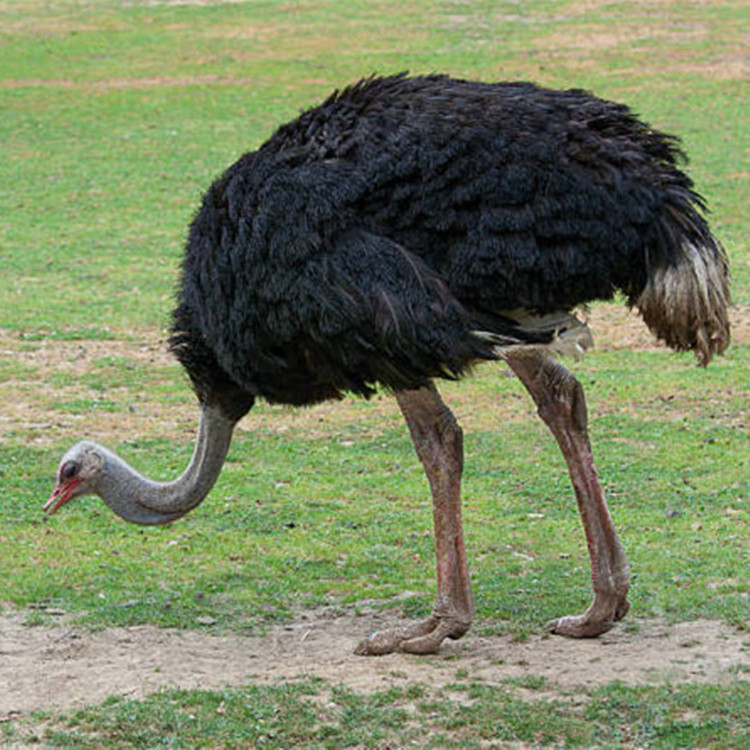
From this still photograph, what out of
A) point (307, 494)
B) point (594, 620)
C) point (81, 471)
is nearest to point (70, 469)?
point (81, 471)

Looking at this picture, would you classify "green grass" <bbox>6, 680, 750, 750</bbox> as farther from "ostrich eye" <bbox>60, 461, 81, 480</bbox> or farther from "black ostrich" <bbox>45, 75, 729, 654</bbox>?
"ostrich eye" <bbox>60, 461, 81, 480</bbox>

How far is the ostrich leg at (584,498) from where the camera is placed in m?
6.04

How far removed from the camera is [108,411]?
31.9 ft

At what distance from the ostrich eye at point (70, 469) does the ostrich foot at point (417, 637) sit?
1469mm

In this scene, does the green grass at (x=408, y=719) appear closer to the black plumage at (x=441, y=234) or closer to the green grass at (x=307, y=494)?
the green grass at (x=307, y=494)

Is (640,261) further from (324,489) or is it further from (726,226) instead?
(726,226)

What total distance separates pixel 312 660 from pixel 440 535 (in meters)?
0.69

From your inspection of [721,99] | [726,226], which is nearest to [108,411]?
[726,226]

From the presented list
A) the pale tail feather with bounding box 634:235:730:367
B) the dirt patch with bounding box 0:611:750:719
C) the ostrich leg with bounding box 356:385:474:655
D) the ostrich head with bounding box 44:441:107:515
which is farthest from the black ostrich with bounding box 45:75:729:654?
the dirt patch with bounding box 0:611:750:719

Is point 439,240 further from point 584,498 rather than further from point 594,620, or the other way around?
point 594,620

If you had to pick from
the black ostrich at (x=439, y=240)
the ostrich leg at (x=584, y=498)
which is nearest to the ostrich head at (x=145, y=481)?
the black ostrich at (x=439, y=240)

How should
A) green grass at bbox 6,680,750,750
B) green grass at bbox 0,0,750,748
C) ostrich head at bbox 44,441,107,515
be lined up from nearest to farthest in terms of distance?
1. green grass at bbox 6,680,750,750
2. green grass at bbox 0,0,750,748
3. ostrich head at bbox 44,441,107,515

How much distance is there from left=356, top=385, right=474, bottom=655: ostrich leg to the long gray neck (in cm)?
82

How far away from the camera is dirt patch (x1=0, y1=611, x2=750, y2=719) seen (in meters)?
5.56
